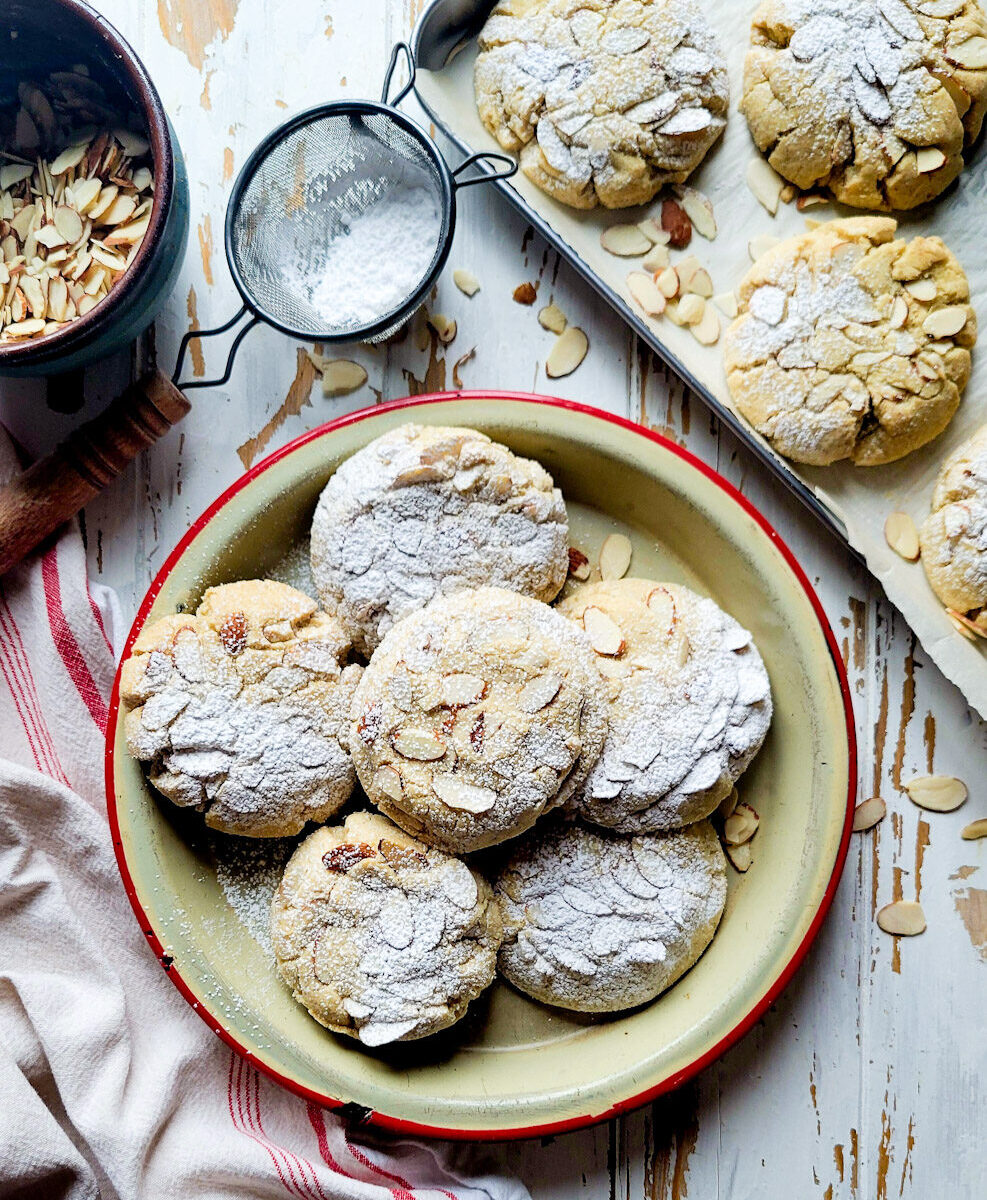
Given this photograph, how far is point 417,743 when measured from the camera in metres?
1.22

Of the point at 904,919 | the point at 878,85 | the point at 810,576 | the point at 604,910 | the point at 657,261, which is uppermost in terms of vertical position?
the point at 878,85

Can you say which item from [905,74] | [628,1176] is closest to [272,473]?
[905,74]

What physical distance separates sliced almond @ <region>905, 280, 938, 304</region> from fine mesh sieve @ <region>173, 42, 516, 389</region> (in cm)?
55

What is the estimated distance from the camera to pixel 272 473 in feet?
4.50

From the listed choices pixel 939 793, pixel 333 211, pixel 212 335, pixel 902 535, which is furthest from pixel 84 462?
pixel 939 793

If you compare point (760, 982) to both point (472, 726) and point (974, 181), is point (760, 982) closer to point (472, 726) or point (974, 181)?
point (472, 726)

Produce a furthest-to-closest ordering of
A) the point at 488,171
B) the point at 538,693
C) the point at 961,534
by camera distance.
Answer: the point at 488,171
the point at 961,534
the point at 538,693

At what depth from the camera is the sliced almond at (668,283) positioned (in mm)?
1432


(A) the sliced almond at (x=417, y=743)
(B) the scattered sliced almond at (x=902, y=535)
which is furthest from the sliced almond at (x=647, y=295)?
(A) the sliced almond at (x=417, y=743)

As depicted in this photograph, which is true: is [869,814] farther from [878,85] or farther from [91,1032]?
[91,1032]

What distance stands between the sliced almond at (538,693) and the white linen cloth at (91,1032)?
0.63m

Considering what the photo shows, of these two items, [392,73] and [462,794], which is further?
[392,73]

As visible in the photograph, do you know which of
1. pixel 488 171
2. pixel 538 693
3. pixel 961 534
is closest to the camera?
pixel 538 693

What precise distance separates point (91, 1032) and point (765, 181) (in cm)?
146
